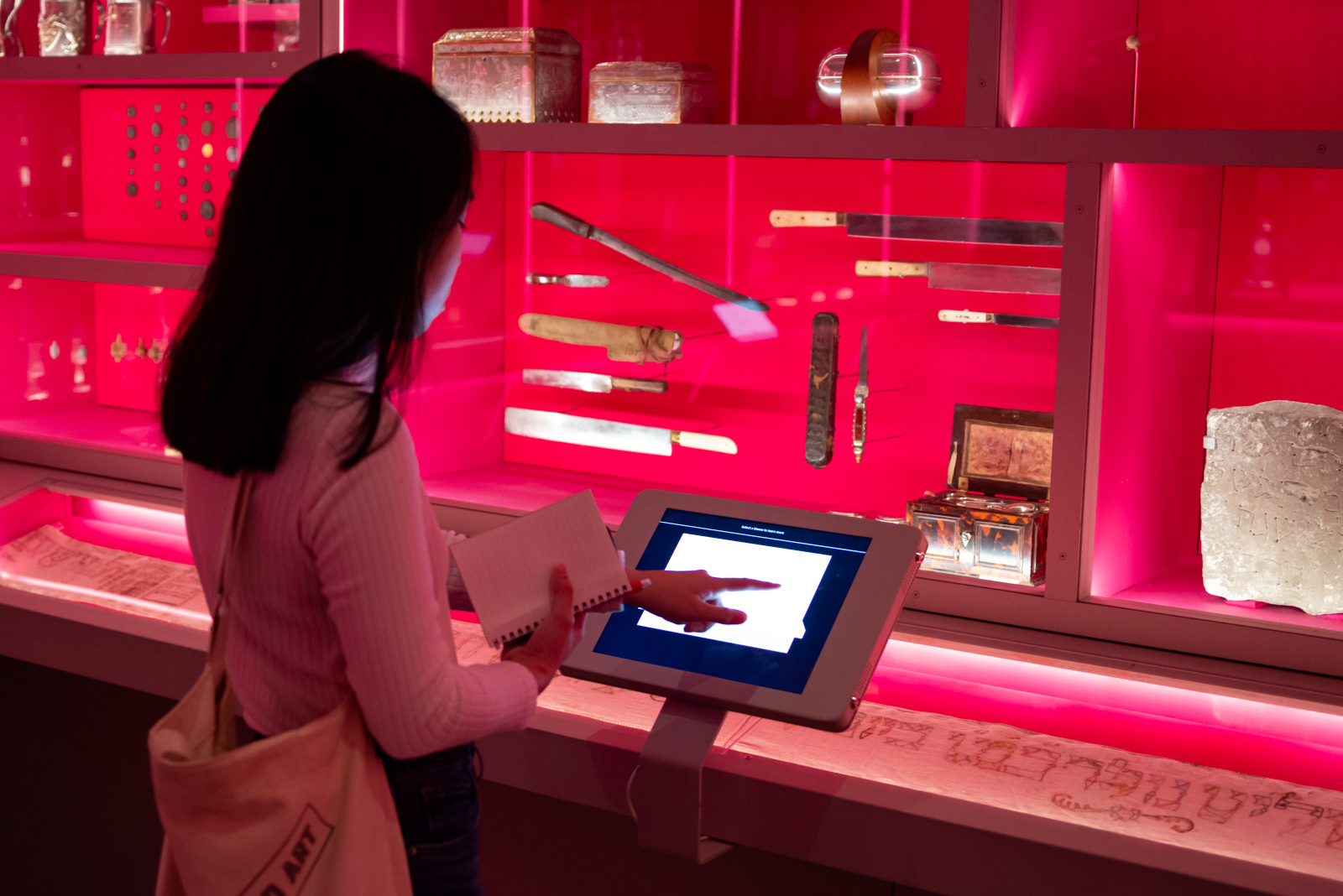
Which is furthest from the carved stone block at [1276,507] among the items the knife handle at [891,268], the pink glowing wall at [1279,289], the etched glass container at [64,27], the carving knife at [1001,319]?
the etched glass container at [64,27]

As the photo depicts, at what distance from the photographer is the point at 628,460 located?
2.63m

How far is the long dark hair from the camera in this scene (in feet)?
3.28

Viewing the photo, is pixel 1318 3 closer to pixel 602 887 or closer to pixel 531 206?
pixel 531 206

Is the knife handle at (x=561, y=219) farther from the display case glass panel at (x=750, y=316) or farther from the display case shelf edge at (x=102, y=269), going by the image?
the display case shelf edge at (x=102, y=269)

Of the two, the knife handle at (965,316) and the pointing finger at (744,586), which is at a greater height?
the knife handle at (965,316)

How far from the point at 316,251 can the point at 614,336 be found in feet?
4.88

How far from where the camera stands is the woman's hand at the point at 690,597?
4.37ft

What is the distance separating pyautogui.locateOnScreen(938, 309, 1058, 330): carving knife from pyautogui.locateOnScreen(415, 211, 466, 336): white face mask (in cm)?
121

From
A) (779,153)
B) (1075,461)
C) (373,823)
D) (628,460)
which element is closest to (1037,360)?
(1075,461)

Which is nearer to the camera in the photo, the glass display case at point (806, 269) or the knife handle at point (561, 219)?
the glass display case at point (806, 269)

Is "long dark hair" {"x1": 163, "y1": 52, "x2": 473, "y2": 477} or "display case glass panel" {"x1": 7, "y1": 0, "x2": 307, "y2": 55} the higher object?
"display case glass panel" {"x1": 7, "y1": 0, "x2": 307, "y2": 55}

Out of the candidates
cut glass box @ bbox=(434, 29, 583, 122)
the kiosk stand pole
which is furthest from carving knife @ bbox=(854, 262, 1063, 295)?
the kiosk stand pole

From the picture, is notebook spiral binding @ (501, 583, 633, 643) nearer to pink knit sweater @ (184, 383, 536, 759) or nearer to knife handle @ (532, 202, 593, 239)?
pink knit sweater @ (184, 383, 536, 759)

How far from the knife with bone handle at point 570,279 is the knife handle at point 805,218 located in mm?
350
